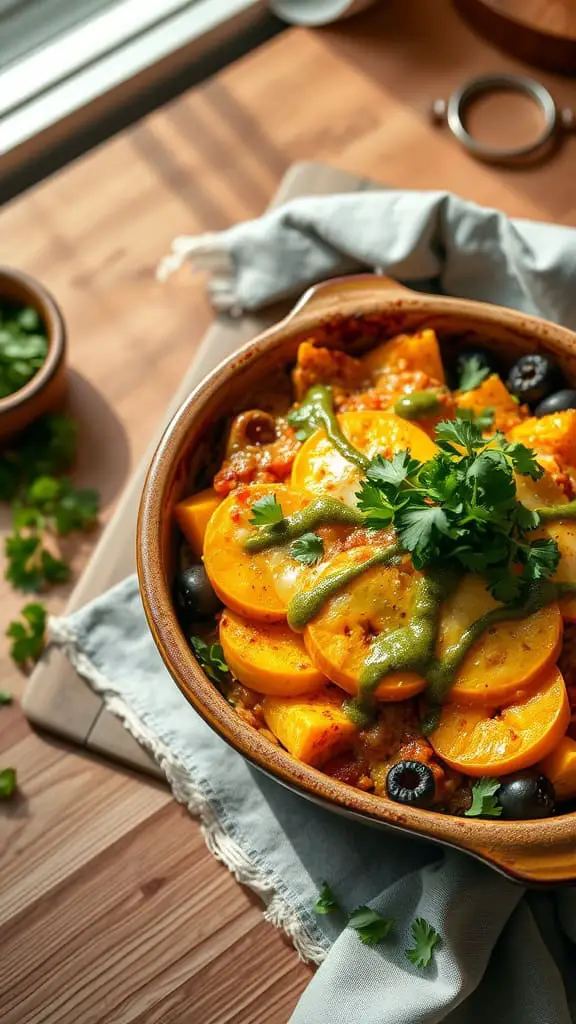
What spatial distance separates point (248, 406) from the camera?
2.39 metres

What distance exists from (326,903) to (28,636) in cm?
89

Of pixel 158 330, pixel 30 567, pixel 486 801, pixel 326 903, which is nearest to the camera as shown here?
pixel 486 801

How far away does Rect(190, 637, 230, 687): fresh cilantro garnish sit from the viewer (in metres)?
2.11

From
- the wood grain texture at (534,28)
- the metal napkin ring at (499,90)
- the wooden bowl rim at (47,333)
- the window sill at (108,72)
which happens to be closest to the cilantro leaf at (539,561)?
the wooden bowl rim at (47,333)

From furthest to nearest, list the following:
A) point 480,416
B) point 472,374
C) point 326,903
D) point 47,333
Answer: point 47,333 → point 472,374 → point 480,416 → point 326,903

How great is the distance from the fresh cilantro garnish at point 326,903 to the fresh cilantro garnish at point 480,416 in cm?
99

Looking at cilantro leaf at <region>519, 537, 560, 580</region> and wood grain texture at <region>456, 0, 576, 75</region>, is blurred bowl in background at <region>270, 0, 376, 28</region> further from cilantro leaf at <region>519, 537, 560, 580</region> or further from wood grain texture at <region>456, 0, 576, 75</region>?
cilantro leaf at <region>519, 537, 560, 580</region>

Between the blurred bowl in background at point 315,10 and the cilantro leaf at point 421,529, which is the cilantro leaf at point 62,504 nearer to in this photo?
the cilantro leaf at point 421,529

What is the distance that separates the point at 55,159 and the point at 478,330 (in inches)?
66.0

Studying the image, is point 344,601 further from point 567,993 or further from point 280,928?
point 567,993

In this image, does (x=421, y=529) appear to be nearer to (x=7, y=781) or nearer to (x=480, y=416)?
(x=480, y=416)

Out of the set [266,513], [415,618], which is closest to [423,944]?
[415,618]

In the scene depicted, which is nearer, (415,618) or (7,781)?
(415,618)

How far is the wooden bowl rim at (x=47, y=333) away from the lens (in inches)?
100
